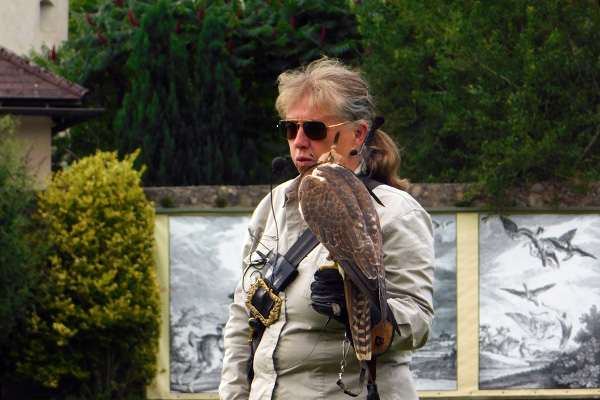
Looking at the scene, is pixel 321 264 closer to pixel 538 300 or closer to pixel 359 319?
pixel 359 319

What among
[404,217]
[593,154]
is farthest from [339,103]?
[593,154]

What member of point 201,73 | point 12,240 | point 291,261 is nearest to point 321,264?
point 291,261

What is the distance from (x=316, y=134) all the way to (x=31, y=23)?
19.8 m

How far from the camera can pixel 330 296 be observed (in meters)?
2.99

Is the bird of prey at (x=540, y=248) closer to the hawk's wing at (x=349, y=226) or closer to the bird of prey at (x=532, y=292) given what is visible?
the bird of prey at (x=532, y=292)

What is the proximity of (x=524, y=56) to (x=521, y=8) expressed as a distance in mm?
760

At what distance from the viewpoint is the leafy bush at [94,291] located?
9156 mm

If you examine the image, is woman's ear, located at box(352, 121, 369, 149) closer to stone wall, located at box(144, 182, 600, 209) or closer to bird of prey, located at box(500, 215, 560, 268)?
stone wall, located at box(144, 182, 600, 209)

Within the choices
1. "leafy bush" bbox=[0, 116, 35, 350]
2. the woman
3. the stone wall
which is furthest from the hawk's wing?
the stone wall

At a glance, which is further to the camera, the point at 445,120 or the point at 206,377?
the point at 445,120

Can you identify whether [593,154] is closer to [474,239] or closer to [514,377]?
[474,239]

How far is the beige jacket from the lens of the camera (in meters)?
3.26

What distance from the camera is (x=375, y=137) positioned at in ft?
12.2

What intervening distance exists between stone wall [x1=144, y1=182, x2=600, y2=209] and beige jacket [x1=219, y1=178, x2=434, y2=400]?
6.14m
